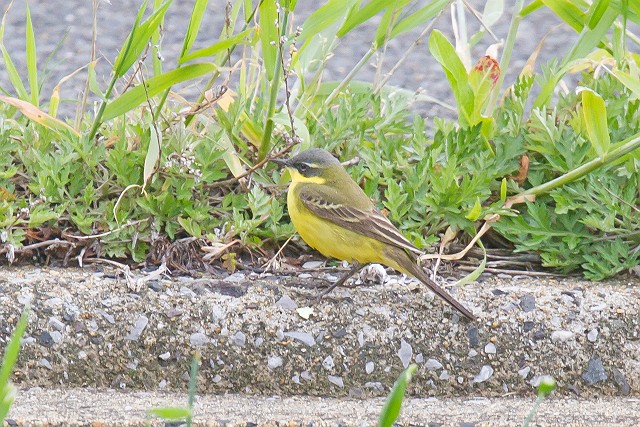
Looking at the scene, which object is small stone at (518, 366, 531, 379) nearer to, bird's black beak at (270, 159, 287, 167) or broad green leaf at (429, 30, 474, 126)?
broad green leaf at (429, 30, 474, 126)

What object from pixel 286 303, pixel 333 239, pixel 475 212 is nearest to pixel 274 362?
pixel 286 303

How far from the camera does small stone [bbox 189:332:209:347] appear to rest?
3924mm

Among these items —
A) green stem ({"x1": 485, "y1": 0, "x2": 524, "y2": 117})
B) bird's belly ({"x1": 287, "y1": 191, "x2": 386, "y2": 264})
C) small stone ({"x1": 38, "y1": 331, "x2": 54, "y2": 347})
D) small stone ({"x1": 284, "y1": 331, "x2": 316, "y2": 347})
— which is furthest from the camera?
green stem ({"x1": 485, "y1": 0, "x2": 524, "y2": 117})

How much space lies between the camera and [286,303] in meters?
4.12

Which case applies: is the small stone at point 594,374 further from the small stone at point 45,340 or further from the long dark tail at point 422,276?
the small stone at point 45,340

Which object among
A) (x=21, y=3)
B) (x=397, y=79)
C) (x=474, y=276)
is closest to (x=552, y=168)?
(x=474, y=276)

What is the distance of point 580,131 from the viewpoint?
4.82 m

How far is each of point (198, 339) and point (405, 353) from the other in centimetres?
75

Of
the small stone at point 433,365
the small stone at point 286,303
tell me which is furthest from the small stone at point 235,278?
the small stone at point 433,365

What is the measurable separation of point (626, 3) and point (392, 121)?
1.16 meters

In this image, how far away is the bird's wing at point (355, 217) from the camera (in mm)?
4344

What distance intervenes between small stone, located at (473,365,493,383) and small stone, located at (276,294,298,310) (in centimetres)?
71

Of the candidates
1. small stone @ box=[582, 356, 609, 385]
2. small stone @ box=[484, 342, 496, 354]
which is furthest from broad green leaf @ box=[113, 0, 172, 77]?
small stone @ box=[582, 356, 609, 385]

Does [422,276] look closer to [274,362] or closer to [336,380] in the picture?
[336,380]
